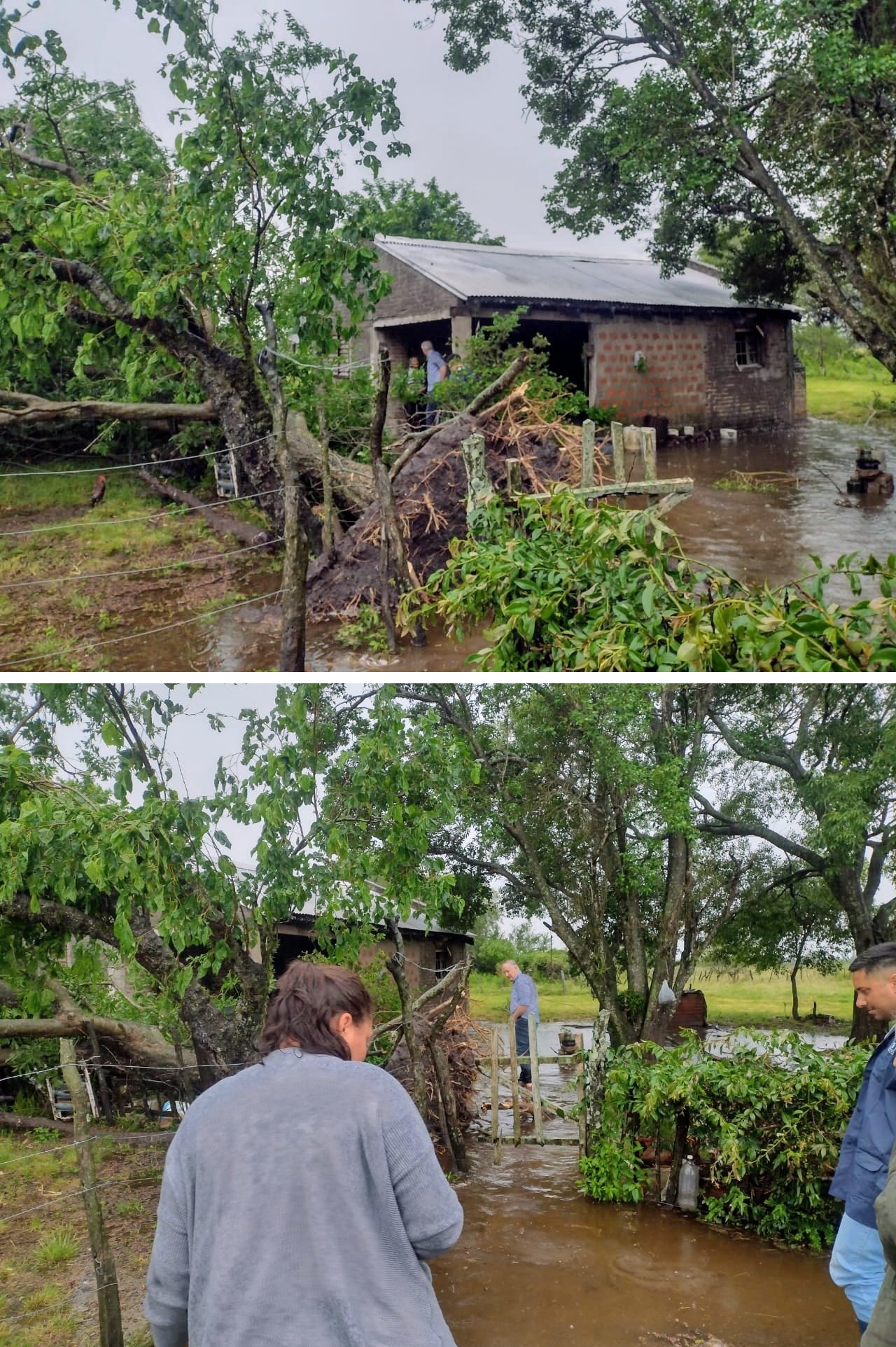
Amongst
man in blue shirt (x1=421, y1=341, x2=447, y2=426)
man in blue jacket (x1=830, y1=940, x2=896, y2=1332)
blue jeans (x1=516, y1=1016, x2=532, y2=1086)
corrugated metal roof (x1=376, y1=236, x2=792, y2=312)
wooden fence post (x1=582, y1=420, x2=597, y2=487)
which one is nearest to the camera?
man in blue jacket (x1=830, y1=940, x2=896, y2=1332)

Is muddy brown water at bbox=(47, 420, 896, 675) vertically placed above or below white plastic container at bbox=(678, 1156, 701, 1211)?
above

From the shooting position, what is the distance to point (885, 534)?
6777 millimetres

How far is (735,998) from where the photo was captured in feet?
19.0

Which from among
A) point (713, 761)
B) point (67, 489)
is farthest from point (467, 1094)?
point (67, 489)

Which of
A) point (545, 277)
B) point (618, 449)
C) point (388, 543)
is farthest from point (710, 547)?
point (545, 277)

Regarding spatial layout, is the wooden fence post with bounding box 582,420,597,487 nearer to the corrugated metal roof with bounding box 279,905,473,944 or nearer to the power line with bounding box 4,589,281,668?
the power line with bounding box 4,589,281,668

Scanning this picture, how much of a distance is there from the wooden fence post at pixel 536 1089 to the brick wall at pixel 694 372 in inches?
267

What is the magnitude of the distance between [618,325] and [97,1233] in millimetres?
9150

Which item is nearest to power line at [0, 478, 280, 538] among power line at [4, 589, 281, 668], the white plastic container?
power line at [4, 589, 281, 668]

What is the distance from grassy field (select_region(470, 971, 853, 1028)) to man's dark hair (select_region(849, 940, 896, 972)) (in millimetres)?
3557

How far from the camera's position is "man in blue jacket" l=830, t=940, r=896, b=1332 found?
2041mm

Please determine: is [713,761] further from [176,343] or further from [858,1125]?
[176,343]

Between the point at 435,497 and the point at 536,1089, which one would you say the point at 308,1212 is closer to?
the point at 536,1089

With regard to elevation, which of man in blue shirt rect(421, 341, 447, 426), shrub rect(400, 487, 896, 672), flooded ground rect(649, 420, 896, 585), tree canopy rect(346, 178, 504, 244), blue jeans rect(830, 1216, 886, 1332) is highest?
tree canopy rect(346, 178, 504, 244)
